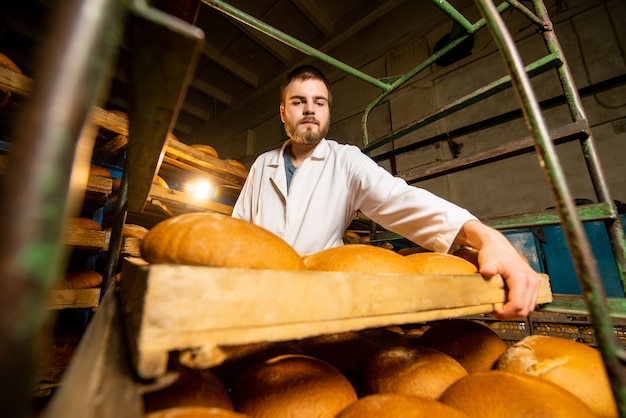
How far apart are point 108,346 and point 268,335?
0.29 meters

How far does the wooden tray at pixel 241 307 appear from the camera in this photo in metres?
0.45

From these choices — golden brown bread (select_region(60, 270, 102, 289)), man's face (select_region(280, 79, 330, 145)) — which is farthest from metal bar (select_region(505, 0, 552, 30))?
golden brown bread (select_region(60, 270, 102, 289))

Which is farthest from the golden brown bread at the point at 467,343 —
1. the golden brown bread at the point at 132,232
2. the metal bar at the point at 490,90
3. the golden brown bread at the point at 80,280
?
the golden brown bread at the point at 80,280

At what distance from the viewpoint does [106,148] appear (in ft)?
9.98

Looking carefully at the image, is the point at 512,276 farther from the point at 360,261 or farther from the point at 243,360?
the point at 243,360

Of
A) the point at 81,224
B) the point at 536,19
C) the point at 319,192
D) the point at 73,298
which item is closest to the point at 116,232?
the point at 319,192

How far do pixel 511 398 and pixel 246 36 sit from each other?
24.5 ft

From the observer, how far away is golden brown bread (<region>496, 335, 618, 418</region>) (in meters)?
0.85

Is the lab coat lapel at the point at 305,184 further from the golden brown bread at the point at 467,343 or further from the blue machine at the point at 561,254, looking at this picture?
the blue machine at the point at 561,254

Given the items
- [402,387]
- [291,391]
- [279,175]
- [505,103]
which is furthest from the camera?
[505,103]

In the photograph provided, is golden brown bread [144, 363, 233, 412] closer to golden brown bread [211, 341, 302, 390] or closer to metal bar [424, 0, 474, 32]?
golden brown bread [211, 341, 302, 390]

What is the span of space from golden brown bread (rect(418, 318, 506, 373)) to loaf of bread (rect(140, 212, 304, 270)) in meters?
0.84

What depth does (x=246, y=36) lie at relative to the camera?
644 cm

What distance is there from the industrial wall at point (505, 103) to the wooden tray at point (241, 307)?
3246 mm
